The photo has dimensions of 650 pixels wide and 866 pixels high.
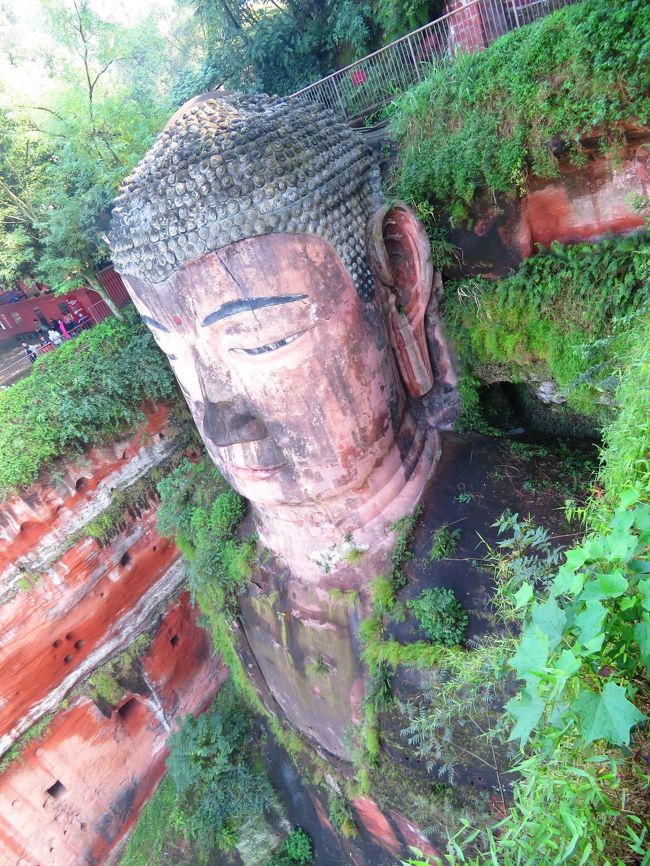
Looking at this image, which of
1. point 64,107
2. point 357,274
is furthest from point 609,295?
point 64,107

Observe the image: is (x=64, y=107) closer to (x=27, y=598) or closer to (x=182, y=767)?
(x=27, y=598)

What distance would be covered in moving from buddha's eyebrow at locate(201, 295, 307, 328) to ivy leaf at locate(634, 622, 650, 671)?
276cm

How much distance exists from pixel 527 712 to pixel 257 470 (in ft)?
9.06

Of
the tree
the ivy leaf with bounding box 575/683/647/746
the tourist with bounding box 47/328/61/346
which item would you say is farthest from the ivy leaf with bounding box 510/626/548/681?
the tourist with bounding box 47/328/61/346

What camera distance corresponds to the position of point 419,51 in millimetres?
7398

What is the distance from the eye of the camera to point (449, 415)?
505 cm

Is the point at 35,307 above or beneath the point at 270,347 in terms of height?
above

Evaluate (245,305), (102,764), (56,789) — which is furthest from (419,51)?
(56,789)

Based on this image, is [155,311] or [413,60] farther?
[413,60]

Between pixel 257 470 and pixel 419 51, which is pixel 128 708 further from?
pixel 419 51

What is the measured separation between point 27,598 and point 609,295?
849 cm

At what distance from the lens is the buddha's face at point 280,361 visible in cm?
361

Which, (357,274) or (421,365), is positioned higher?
(357,274)

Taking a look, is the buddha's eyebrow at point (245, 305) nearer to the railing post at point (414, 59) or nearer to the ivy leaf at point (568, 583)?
the ivy leaf at point (568, 583)
